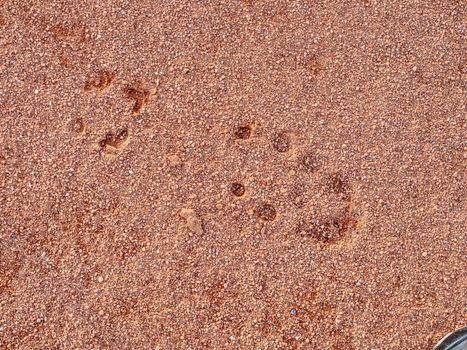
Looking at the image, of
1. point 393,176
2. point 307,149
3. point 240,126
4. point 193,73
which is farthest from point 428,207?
point 193,73

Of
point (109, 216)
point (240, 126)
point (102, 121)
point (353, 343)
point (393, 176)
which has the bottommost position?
point (353, 343)

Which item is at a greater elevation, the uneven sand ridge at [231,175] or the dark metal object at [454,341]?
the uneven sand ridge at [231,175]

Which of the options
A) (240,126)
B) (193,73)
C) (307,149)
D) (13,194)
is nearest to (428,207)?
(307,149)

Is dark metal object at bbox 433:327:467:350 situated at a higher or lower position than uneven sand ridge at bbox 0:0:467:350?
lower

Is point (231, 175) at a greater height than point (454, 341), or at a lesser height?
greater

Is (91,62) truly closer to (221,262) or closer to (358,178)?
(221,262)

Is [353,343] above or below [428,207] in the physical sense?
below

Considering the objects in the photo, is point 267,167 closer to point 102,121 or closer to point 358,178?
point 358,178
